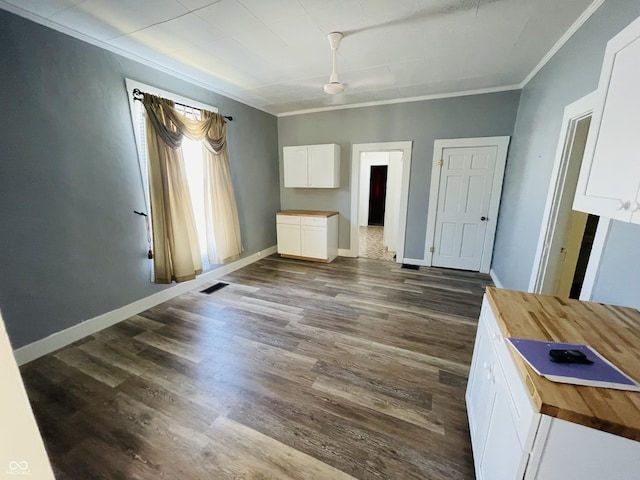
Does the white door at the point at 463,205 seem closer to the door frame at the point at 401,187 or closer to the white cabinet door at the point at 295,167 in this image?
the door frame at the point at 401,187

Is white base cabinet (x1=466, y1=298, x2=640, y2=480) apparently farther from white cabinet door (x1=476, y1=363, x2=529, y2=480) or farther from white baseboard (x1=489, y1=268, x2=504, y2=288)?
white baseboard (x1=489, y1=268, x2=504, y2=288)

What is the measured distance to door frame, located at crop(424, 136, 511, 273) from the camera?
351cm

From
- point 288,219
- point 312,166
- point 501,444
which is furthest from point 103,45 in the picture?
point 501,444

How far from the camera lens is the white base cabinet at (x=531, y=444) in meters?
0.66

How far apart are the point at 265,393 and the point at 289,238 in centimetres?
306

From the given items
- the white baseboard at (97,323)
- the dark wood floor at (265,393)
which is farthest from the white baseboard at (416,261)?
the white baseboard at (97,323)

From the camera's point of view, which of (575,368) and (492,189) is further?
(492,189)

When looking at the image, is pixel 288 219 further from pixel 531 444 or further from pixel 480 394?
pixel 531 444

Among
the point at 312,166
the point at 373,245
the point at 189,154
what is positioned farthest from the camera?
the point at 373,245

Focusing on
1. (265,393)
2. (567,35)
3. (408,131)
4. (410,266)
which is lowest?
(265,393)

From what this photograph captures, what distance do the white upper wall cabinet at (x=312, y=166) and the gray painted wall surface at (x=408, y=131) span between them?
277 mm

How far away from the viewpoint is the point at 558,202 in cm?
205

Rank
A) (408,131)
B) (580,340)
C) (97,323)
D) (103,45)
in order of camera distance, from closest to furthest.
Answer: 1. (580,340)
2. (103,45)
3. (97,323)
4. (408,131)

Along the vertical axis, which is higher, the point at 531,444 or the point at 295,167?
the point at 295,167
